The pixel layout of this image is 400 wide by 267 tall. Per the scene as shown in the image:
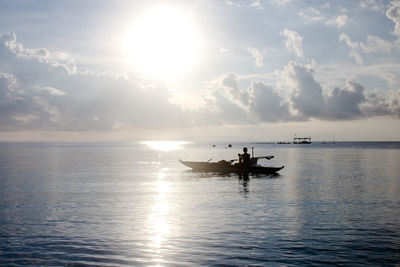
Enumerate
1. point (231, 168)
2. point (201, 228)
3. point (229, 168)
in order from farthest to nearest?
point (229, 168)
point (231, 168)
point (201, 228)

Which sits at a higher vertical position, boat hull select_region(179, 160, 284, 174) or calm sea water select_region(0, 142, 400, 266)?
boat hull select_region(179, 160, 284, 174)

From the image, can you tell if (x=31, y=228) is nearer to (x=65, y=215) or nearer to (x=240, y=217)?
(x=65, y=215)

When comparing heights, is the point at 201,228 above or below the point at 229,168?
below

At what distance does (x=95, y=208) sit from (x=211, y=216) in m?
9.88

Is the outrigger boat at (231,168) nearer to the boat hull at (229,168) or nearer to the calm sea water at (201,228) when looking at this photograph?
the boat hull at (229,168)

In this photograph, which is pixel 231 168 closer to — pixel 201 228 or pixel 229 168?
pixel 229 168

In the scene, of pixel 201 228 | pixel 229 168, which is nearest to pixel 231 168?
pixel 229 168

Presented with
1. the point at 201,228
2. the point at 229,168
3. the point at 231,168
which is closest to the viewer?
the point at 201,228

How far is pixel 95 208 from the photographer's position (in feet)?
94.6

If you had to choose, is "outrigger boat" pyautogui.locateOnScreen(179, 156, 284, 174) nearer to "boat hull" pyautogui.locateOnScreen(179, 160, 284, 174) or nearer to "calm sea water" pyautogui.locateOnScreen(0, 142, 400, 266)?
"boat hull" pyautogui.locateOnScreen(179, 160, 284, 174)

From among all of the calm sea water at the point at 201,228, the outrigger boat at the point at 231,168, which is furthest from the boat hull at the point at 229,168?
the calm sea water at the point at 201,228

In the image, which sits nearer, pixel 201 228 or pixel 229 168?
pixel 201 228

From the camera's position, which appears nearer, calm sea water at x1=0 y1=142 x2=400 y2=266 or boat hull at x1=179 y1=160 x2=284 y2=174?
calm sea water at x1=0 y1=142 x2=400 y2=266

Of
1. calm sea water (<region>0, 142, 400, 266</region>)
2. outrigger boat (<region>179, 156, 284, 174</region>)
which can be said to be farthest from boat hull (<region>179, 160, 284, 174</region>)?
calm sea water (<region>0, 142, 400, 266</region>)
